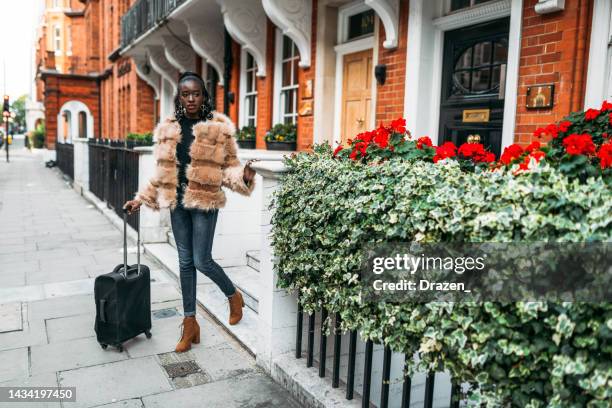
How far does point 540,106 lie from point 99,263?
5.30m

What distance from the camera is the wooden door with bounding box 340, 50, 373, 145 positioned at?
684 cm

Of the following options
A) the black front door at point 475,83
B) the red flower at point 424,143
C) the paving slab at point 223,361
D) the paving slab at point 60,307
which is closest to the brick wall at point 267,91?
the black front door at point 475,83

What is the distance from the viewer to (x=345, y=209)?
2.62m

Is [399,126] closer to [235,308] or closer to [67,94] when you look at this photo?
[235,308]

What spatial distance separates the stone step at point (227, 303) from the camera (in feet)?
13.3

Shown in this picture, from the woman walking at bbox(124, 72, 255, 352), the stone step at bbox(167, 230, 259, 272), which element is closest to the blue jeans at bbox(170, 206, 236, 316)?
the woman walking at bbox(124, 72, 255, 352)

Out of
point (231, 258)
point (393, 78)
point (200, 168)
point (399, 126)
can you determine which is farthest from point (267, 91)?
point (399, 126)

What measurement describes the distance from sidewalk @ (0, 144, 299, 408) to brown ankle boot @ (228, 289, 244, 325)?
15 cm

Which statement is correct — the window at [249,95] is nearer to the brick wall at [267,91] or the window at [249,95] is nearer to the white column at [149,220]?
the brick wall at [267,91]

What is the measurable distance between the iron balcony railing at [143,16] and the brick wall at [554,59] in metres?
6.88

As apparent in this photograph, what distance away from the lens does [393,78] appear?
5.98 m

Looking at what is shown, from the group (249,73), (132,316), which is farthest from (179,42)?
(132,316)

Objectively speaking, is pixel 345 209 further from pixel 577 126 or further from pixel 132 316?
pixel 132 316

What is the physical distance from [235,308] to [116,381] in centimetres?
111
